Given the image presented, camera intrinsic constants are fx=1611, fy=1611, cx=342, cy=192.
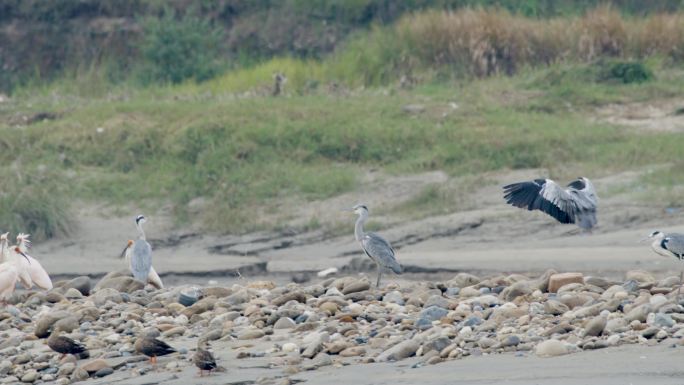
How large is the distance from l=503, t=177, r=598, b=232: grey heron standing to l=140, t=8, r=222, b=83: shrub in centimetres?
1006

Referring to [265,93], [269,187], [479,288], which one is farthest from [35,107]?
[479,288]

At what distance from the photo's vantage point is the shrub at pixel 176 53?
21312 mm

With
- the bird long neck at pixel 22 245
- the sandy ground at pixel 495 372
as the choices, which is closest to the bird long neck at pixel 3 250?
the bird long neck at pixel 22 245

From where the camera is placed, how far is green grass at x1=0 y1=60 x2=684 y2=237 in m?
15.7

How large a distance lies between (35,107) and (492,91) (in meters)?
5.32

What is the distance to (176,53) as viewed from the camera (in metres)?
21.5

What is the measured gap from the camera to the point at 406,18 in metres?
20.7

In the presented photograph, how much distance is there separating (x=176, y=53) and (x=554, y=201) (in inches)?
421

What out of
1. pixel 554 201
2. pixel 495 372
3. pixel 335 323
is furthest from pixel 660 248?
pixel 495 372

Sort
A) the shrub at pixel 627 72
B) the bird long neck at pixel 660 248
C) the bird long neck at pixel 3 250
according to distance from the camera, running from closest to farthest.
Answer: the bird long neck at pixel 660 248 → the bird long neck at pixel 3 250 → the shrub at pixel 627 72

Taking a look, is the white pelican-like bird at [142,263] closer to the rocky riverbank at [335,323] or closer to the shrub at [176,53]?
the rocky riverbank at [335,323]

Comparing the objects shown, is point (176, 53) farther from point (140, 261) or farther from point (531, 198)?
point (531, 198)

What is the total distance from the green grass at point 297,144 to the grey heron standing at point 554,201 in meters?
3.14

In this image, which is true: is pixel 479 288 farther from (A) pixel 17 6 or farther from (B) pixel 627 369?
(A) pixel 17 6
